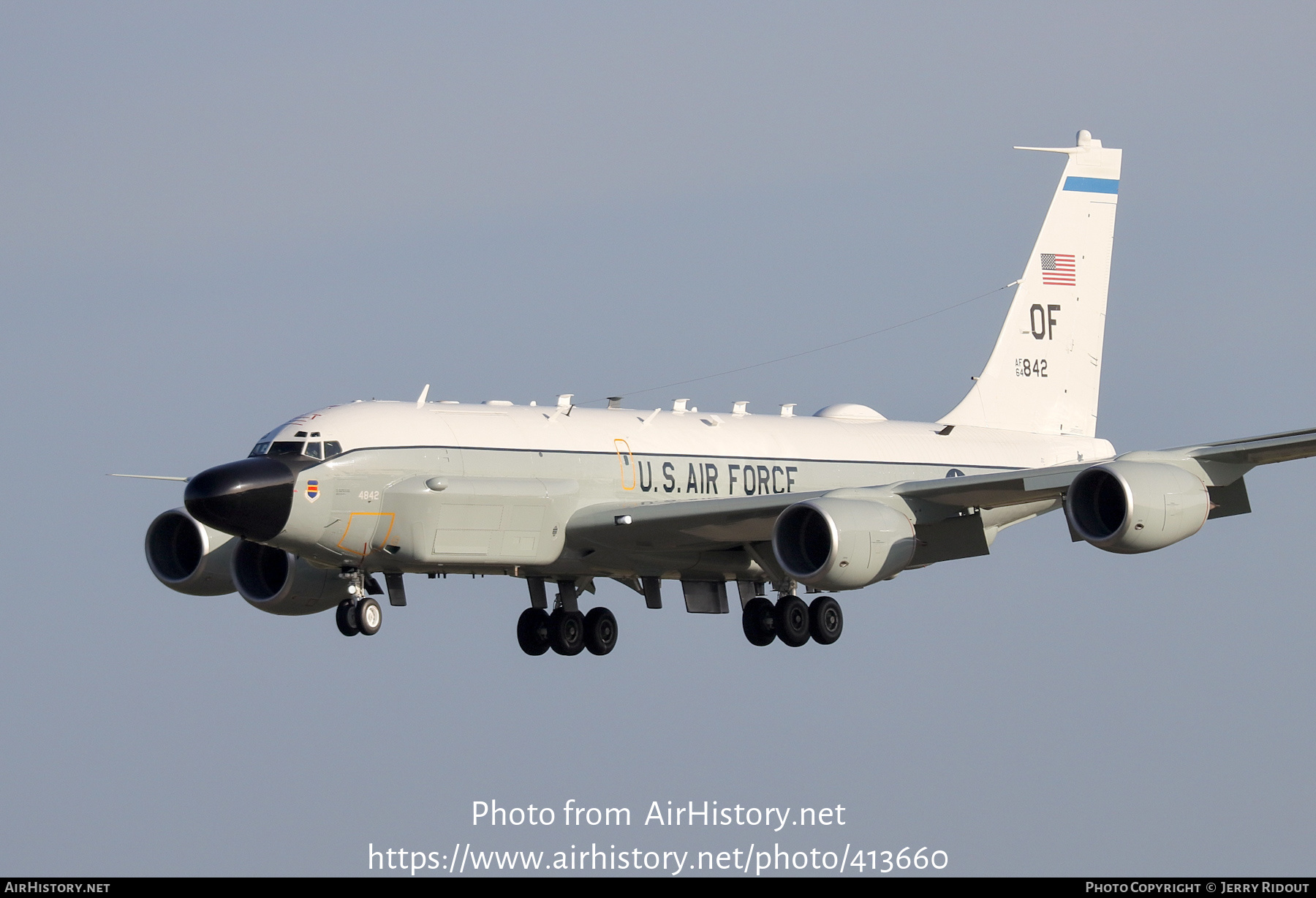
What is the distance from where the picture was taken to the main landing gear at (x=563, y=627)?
1695 inches

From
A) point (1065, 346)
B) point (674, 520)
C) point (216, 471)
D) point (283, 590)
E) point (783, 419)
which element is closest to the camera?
point (216, 471)

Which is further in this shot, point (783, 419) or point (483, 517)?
point (783, 419)

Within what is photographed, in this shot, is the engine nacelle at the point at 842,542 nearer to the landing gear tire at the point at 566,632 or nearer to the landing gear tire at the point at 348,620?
the landing gear tire at the point at 566,632

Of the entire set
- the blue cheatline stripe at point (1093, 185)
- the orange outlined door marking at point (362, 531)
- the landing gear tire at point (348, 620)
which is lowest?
the landing gear tire at point (348, 620)

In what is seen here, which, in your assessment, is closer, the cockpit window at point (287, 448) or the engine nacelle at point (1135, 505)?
the engine nacelle at point (1135, 505)

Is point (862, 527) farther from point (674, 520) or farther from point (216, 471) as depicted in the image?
point (216, 471)

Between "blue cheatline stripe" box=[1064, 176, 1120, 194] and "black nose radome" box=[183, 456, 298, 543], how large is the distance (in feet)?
76.6

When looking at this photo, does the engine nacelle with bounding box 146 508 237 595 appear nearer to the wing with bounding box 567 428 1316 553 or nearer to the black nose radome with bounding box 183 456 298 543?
the black nose radome with bounding box 183 456 298 543

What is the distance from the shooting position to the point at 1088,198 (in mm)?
50344

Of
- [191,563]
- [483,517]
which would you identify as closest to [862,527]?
[483,517]

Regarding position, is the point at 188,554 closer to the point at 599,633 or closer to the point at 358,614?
the point at 358,614

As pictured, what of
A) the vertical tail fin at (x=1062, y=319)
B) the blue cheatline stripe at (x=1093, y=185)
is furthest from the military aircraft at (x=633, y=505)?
the blue cheatline stripe at (x=1093, y=185)

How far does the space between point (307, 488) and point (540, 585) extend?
28.6 ft

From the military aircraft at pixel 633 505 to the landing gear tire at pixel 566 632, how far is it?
50 mm
